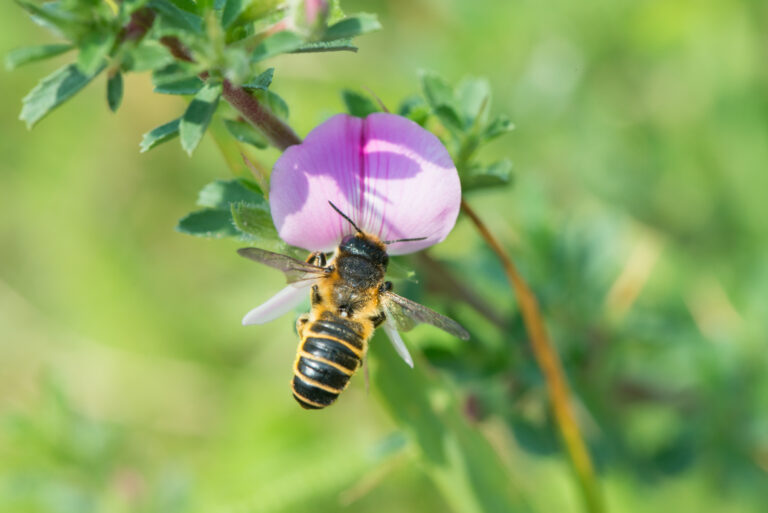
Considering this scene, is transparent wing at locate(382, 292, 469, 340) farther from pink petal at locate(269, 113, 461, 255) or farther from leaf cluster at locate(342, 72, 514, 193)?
leaf cluster at locate(342, 72, 514, 193)

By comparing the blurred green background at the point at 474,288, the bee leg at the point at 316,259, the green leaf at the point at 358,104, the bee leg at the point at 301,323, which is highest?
the green leaf at the point at 358,104

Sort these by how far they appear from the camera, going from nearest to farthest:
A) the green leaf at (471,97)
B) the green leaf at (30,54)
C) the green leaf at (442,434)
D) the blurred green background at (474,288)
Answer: the green leaf at (30,54) → the green leaf at (471,97) → the green leaf at (442,434) → the blurred green background at (474,288)

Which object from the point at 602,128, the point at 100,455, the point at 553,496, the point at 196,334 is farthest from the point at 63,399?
the point at 602,128

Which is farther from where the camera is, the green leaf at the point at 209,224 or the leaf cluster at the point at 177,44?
the green leaf at the point at 209,224

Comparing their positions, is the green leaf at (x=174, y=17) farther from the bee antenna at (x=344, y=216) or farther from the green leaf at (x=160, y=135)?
the bee antenna at (x=344, y=216)

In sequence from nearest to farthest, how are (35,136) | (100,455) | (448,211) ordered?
(448,211) → (100,455) → (35,136)

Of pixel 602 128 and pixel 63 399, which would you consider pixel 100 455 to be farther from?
pixel 602 128

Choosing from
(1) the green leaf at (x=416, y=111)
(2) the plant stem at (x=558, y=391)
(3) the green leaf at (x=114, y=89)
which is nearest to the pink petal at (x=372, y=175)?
(1) the green leaf at (x=416, y=111)

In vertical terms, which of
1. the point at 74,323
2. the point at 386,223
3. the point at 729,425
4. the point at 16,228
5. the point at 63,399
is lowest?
the point at 74,323
